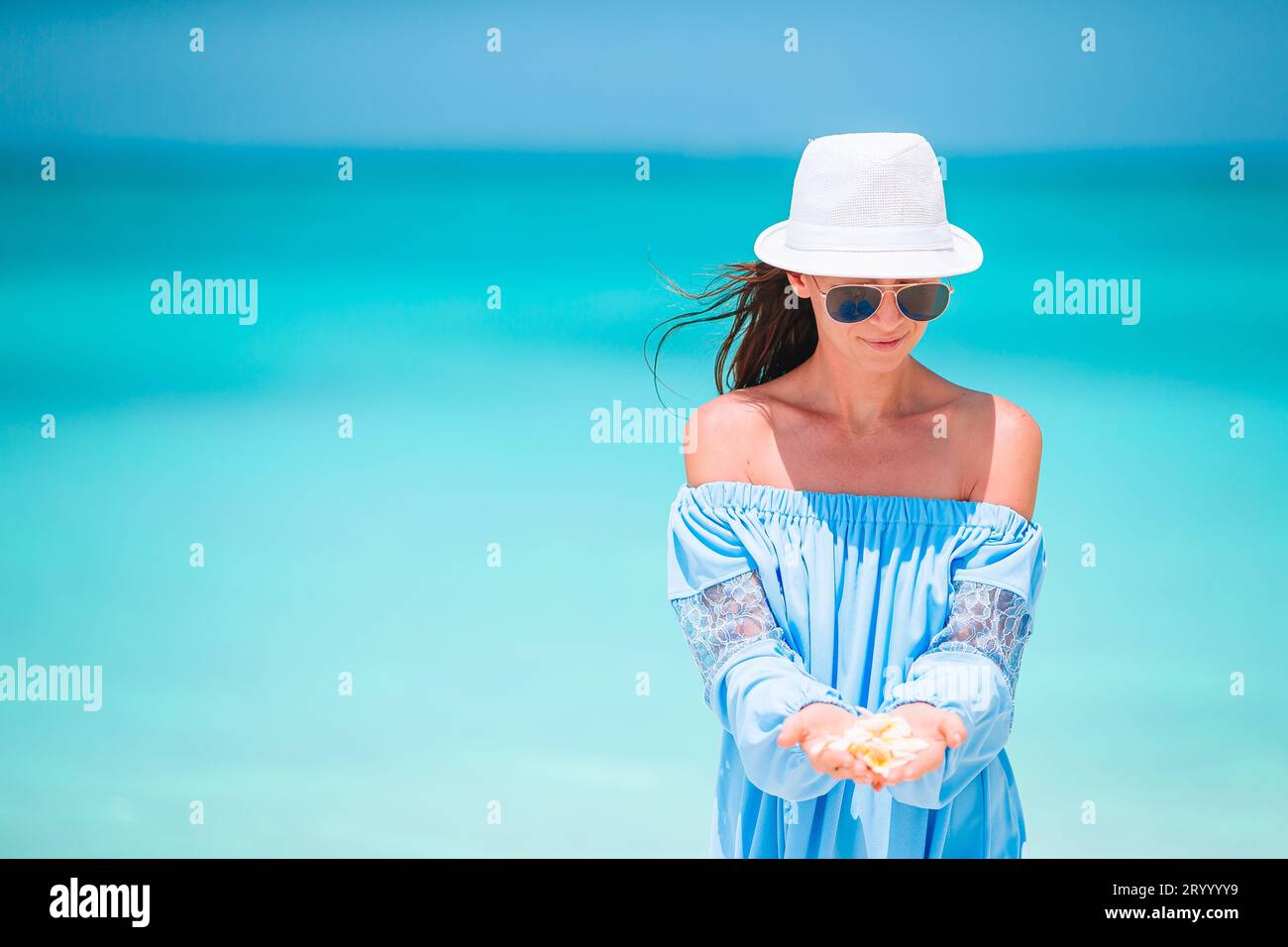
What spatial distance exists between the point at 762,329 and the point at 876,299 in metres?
0.37

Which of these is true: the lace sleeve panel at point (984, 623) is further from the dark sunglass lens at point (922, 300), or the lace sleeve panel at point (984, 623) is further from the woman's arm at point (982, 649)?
the dark sunglass lens at point (922, 300)

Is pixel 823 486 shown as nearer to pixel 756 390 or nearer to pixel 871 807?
pixel 756 390

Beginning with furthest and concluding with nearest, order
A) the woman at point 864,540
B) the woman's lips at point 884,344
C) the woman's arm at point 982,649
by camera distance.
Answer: the woman's lips at point 884,344
the woman at point 864,540
the woman's arm at point 982,649

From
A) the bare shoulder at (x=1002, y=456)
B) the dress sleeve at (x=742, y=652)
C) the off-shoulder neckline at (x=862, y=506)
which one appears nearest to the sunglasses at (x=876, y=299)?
the bare shoulder at (x=1002, y=456)

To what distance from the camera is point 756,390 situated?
3059 millimetres

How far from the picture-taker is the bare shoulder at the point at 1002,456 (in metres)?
2.95

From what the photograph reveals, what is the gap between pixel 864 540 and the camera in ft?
9.48

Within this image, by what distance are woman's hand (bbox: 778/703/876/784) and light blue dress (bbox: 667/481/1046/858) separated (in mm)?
108

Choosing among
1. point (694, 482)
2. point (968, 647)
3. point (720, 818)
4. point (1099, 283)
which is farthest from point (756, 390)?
point (1099, 283)

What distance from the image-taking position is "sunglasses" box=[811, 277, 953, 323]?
285 centimetres

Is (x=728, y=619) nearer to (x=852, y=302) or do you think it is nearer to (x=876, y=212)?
(x=852, y=302)

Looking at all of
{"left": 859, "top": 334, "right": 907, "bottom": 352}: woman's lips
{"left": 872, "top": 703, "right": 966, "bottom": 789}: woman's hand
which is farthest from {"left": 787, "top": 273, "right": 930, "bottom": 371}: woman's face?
{"left": 872, "top": 703, "right": 966, "bottom": 789}: woman's hand

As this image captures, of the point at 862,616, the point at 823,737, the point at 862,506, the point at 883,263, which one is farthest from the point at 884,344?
the point at 823,737
